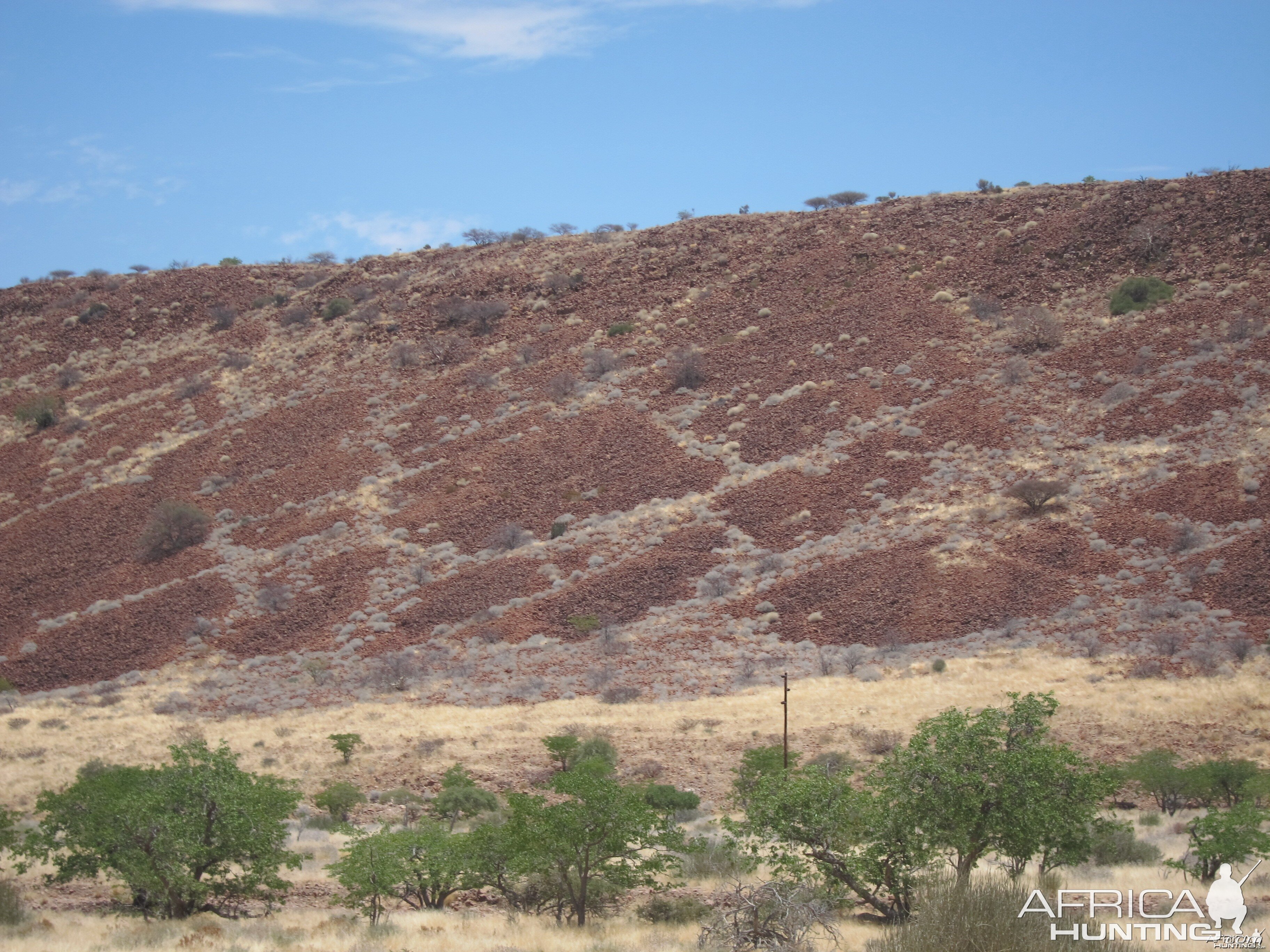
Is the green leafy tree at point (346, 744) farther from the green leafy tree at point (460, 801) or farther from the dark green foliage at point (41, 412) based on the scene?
the dark green foliage at point (41, 412)

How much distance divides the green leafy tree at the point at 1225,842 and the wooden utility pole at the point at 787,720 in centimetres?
728

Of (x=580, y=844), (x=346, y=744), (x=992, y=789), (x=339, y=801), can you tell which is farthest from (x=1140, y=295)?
(x=580, y=844)

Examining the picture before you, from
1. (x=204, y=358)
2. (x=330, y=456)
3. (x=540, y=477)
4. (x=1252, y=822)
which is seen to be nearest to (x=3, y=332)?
(x=204, y=358)

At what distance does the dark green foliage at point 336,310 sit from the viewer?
208ft

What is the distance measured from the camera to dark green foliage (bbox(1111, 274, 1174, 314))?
45062mm

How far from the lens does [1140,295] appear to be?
149 ft

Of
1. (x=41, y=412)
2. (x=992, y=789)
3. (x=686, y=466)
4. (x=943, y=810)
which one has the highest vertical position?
(x=41, y=412)

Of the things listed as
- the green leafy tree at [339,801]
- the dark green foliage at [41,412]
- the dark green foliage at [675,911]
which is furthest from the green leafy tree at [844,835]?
the dark green foliage at [41,412]

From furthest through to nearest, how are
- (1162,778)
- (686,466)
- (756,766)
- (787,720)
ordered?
(686,466) → (787,720) → (756,766) → (1162,778)

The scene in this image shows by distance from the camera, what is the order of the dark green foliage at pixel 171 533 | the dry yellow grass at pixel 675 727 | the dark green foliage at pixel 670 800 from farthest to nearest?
the dark green foliage at pixel 171 533, the dry yellow grass at pixel 675 727, the dark green foliage at pixel 670 800

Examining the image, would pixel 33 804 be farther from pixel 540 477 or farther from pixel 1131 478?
pixel 1131 478

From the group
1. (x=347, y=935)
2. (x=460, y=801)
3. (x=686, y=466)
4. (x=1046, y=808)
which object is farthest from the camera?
(x=686, y=466)

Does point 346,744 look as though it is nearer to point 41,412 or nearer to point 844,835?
point 844,835

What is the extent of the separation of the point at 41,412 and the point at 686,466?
38.6 m
